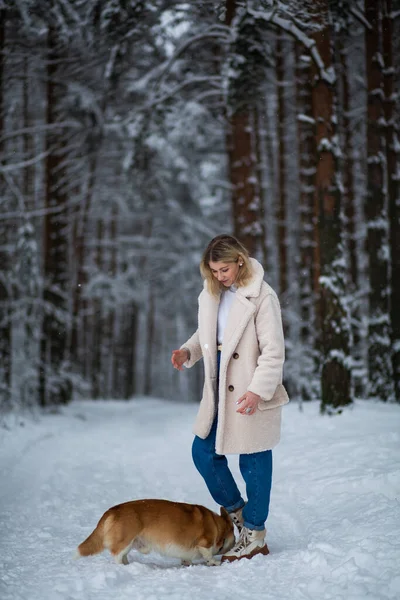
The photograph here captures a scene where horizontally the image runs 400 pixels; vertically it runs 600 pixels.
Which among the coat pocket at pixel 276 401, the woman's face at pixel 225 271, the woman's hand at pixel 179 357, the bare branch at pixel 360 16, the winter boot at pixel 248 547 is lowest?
the winter boot at pixel 248 547

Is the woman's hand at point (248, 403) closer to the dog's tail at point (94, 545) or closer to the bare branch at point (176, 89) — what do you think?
the dog's tail at point (94, 545)

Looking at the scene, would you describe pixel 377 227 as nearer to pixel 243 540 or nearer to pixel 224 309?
pixel 224 309

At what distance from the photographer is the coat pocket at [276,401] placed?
4.06 metres

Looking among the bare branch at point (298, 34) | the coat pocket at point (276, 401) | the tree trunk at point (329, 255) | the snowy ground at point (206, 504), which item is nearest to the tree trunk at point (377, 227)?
the snowy ground at point (206, 504)

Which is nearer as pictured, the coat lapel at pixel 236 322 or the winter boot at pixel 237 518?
the coat lapel at pixel 236 322

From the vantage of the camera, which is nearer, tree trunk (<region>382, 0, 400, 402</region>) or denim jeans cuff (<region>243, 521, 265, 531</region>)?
denim jeans cuff (<region>243, 521, 265, 531</region>)

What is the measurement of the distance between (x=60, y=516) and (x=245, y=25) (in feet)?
25.4

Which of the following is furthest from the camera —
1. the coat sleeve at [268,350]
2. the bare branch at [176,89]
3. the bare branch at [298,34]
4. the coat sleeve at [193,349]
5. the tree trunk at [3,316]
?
the bare branch at [176,89]

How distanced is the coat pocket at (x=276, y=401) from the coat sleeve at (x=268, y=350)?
0.13 meters

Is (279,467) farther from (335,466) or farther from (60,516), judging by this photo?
(60,516)

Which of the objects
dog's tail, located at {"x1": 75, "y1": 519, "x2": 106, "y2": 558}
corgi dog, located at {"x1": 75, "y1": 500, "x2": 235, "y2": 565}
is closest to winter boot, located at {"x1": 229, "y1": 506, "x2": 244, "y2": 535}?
corgi dog, located at {"x1": 75, "y1": 500, "x2": 235, "y2": 565}

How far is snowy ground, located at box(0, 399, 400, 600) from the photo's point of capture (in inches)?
133

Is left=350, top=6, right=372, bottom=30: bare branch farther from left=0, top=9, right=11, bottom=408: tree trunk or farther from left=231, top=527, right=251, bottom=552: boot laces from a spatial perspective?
left=231, top=527, right=251, bottom=552: boot laces

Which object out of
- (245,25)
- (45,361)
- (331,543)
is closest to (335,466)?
(331,543)
